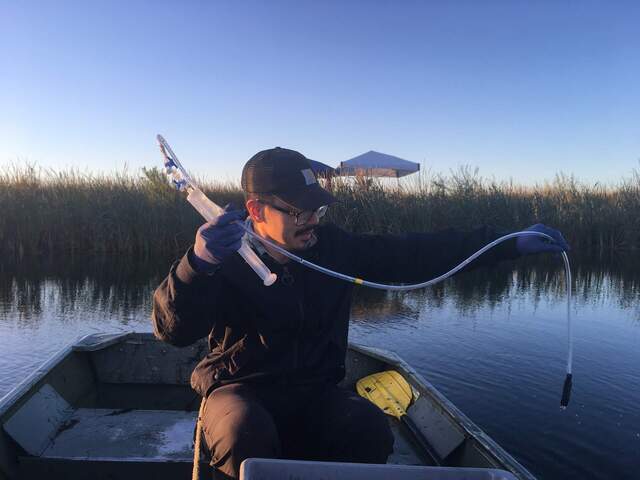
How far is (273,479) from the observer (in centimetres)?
150

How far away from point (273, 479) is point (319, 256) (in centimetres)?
97

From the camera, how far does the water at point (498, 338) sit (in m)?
3.92

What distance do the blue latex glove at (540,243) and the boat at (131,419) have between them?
0.88 metres

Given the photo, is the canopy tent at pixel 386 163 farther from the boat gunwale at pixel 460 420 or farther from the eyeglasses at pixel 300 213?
the eyeglasses at pixel 300 213

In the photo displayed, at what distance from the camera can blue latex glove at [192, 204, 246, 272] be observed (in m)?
1.70

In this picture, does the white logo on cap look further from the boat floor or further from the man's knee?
the boat floor

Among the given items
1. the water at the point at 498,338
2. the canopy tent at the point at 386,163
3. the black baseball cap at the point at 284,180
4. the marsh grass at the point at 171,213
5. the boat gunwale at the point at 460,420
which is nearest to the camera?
the black baseball cap at the point at 284,180

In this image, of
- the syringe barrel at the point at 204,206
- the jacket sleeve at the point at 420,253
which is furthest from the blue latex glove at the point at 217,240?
the jacket sleeve at the point at 420,253

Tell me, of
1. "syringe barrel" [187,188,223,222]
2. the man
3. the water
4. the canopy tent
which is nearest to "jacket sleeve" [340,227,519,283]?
the man

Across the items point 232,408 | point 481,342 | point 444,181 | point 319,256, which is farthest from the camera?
point 444,181

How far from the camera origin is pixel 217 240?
170 centimetres

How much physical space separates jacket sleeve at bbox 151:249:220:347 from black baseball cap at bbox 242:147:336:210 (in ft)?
1.36

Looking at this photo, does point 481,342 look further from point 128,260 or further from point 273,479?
point 128,260

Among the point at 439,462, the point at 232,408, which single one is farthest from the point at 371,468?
the point at 439,462
